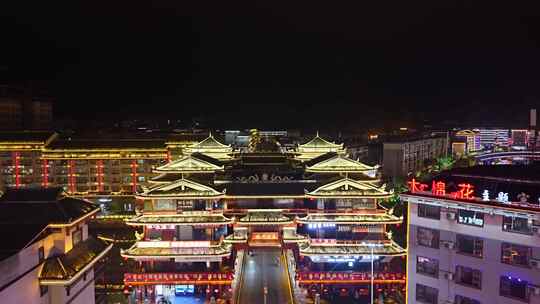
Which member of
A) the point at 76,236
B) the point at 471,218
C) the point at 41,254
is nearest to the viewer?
the point at 41,254

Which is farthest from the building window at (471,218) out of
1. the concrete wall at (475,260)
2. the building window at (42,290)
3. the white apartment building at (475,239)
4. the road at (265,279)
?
the building window at (42,290)

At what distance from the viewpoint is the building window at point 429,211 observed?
21.8 meters

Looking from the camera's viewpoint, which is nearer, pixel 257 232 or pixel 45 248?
pixel 45 248

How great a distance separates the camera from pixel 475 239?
66.6 ft

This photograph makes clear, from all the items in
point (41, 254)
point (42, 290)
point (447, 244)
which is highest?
point (41, 254)

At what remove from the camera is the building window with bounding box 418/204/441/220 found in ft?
71.4

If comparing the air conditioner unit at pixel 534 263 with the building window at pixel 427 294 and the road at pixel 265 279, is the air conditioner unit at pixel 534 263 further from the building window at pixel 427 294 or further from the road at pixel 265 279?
the road at pixel 265 279

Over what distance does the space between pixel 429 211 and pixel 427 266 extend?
2.61m

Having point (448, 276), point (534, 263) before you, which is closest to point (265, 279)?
point (448, 276)

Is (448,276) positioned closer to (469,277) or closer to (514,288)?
(469,277)

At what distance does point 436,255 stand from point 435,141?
266 feet

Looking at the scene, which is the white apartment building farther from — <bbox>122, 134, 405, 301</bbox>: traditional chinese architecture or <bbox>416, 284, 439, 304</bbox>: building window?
<bbox>122, 134, 405, 301</bbox>: traditional chinese architecture

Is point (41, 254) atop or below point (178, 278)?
atop

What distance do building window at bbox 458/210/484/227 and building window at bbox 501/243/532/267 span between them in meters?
1.34
